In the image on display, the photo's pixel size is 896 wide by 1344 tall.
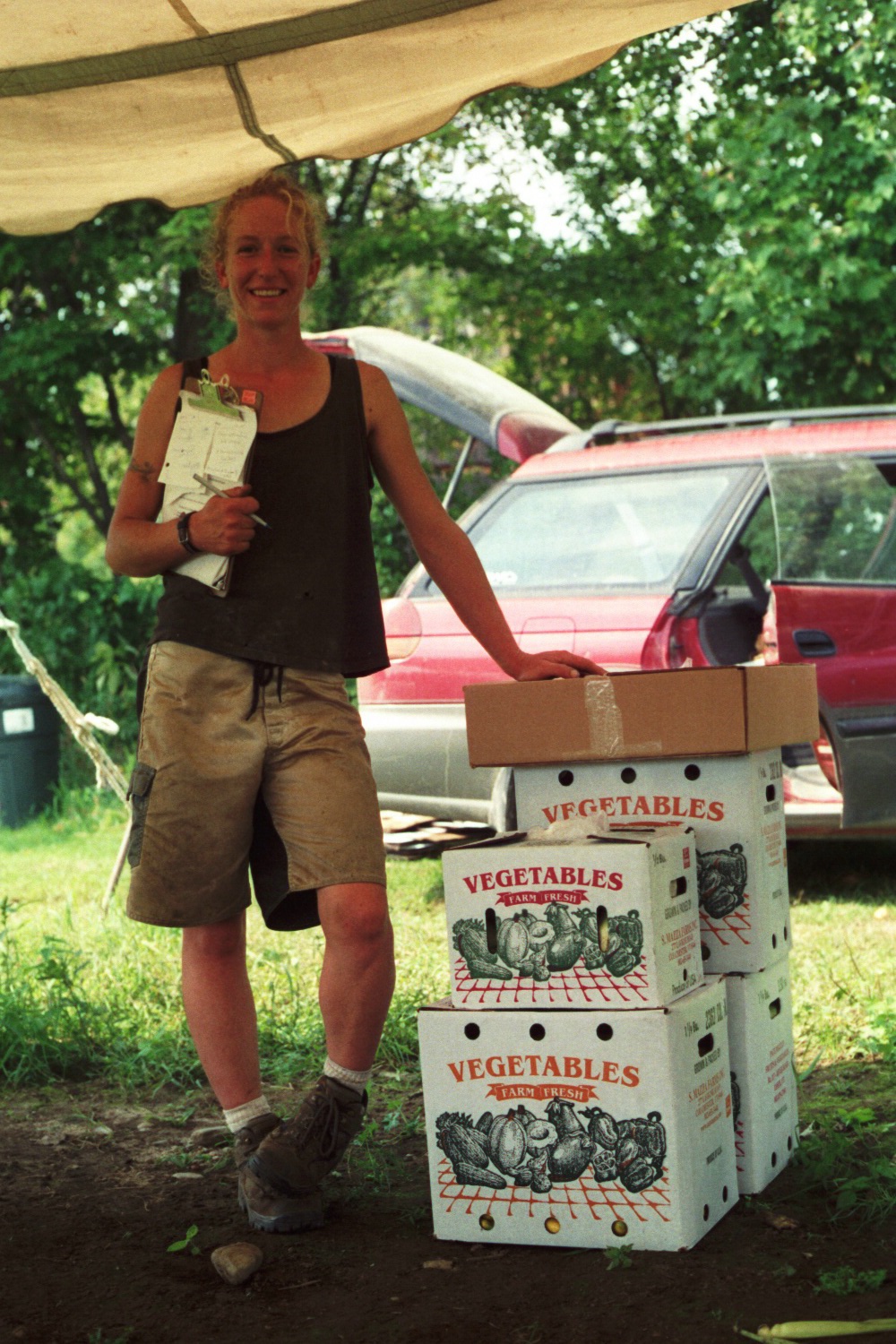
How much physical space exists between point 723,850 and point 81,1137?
74.4 inches

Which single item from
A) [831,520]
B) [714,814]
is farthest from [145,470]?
[831,520]

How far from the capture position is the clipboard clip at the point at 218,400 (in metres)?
3.18

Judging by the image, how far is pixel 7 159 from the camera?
404cm

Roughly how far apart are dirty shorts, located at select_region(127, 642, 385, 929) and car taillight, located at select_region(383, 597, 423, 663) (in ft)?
11.4

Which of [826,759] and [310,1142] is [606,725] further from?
[826,759]

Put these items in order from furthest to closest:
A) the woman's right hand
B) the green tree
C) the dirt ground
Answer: the green tree
the woman's right hand
the dirt ground

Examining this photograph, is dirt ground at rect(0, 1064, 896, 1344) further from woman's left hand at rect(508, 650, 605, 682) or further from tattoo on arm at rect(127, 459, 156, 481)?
tattoo on arm at rect(127, 459, 156, 481)

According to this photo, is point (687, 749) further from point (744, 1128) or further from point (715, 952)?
point (744, 1128)

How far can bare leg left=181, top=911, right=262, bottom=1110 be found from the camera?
3258 mm

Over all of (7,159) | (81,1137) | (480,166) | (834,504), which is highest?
(480,166)

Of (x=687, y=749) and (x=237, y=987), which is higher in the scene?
(x=687, y=749)

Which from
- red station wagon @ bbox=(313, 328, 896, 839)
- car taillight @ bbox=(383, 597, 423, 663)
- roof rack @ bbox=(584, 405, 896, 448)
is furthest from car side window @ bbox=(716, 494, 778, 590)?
car taillight @ bbox=(383, 597, 423, 663)

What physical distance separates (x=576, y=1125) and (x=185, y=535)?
139cm

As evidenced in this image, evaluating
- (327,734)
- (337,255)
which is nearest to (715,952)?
(327,734)
